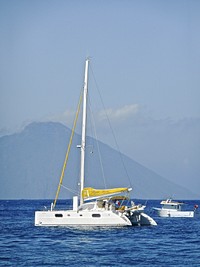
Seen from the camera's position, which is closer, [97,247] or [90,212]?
[97,247]

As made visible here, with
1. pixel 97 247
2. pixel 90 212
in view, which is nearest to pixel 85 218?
pixel 90 212

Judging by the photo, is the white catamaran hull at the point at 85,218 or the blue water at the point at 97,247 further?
the white catamaran hull at the point at 85,218

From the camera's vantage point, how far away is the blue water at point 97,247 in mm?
45281

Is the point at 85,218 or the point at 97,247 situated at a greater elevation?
the point at 85,218

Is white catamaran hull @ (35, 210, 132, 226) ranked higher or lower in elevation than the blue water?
higher

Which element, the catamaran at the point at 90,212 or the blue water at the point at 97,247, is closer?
the blue water at the point at 97,247

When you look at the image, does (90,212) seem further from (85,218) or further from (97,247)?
(97,247)

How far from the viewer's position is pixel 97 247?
2068 inches

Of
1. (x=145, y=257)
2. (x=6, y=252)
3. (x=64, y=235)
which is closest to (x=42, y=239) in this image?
(x=64, y=235)

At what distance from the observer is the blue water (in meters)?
45.3

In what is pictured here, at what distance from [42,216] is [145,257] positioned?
22.4 meters

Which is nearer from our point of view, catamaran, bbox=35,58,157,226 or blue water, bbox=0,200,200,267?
blue water, bbox=0,200,200,267

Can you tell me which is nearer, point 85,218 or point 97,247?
point 97,247

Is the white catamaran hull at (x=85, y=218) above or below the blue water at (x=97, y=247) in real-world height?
above
